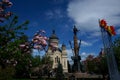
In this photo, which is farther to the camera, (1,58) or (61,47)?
(61,47)

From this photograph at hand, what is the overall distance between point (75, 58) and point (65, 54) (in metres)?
64.1

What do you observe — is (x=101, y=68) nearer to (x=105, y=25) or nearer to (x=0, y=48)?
(x=105, y=25)

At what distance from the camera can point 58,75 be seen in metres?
35.1

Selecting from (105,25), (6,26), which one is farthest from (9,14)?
(105,25)

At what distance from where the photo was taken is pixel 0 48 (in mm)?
8523

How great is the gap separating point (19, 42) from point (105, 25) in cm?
943

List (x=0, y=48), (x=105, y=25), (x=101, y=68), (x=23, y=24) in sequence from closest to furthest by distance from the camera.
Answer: (x=0, y=48) → (x=23, y=24) → (x=105, y=25) → (x=101, y=68)

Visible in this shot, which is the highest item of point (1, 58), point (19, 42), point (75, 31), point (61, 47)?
point (61, 47)

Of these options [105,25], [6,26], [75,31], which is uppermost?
[75,31]

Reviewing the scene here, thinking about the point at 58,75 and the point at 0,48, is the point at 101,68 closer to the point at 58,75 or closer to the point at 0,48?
the point at 58,75

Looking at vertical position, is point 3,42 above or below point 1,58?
above

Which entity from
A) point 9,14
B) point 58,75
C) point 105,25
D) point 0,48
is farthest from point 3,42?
point 58,75

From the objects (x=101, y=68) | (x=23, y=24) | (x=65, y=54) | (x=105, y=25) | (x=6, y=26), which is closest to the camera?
(x=6, y=26)

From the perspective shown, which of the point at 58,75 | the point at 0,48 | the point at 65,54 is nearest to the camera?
the point at 0,48
